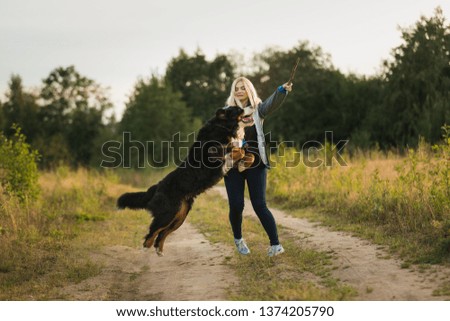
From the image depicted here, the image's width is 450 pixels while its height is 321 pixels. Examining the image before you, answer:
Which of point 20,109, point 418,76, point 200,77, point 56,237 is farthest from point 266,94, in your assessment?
→ point 56,237

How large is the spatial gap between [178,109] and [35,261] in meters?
24.8

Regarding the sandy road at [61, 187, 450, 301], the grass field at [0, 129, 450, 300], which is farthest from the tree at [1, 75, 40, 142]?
the sandy road at [61, 187, 450, 301]

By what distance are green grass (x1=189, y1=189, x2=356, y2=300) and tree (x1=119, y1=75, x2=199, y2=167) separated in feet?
69.5

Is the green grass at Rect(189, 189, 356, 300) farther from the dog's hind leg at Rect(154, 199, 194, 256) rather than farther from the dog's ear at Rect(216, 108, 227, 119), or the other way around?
the dog's ear at Rect(216, 108, 227, 119)

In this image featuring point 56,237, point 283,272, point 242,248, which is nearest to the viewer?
point 283,272

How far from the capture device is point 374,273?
495cm

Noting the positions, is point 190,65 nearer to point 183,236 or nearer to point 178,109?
point 178,109

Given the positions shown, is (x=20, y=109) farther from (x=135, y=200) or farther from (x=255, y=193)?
(x=255, y=193)

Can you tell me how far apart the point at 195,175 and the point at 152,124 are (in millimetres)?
23525

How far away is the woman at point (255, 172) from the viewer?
19.7ft

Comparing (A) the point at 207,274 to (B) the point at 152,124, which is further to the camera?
(B) the point at 152,124

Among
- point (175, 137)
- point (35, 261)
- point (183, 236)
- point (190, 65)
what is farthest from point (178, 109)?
point (35, 261)

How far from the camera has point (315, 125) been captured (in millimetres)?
32656

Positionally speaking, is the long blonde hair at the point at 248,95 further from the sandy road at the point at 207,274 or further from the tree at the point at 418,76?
the tree at the point at 418,76
